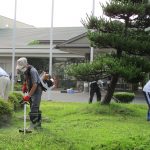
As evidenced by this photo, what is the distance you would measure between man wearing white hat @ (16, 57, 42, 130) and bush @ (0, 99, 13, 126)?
126 centimetres

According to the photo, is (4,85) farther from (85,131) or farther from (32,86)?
(85,131)

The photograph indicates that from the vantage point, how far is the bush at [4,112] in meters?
12.4

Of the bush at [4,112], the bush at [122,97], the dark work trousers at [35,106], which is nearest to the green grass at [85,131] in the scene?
the bush at [4,112]

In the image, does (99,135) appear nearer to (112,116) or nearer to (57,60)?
(112,116)

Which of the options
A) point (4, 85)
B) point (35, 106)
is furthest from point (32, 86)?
point (4, 85)

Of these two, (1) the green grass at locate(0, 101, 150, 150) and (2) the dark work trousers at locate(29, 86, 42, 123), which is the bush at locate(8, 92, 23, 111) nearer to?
(1) the green grass at locate(0, 101, 150, 150)

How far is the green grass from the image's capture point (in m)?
7.89

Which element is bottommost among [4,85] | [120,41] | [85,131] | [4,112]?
[85,131]

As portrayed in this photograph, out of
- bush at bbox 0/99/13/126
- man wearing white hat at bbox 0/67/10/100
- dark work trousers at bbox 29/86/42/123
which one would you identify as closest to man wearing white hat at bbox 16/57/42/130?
dark work trousers at bbox 29/86/42/123

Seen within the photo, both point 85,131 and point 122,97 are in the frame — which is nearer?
point 85,131

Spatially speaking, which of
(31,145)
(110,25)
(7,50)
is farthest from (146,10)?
(7,50)

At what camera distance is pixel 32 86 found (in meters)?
11.0

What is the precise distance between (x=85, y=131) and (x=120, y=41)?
518 centimetres

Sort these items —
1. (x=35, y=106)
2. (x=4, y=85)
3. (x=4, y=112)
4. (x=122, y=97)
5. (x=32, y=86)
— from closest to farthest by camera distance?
(x=32, y=86) → (x=35, y=106) → (x=4, y=112) → (x=4, y=85) → (x=122, y=97)
